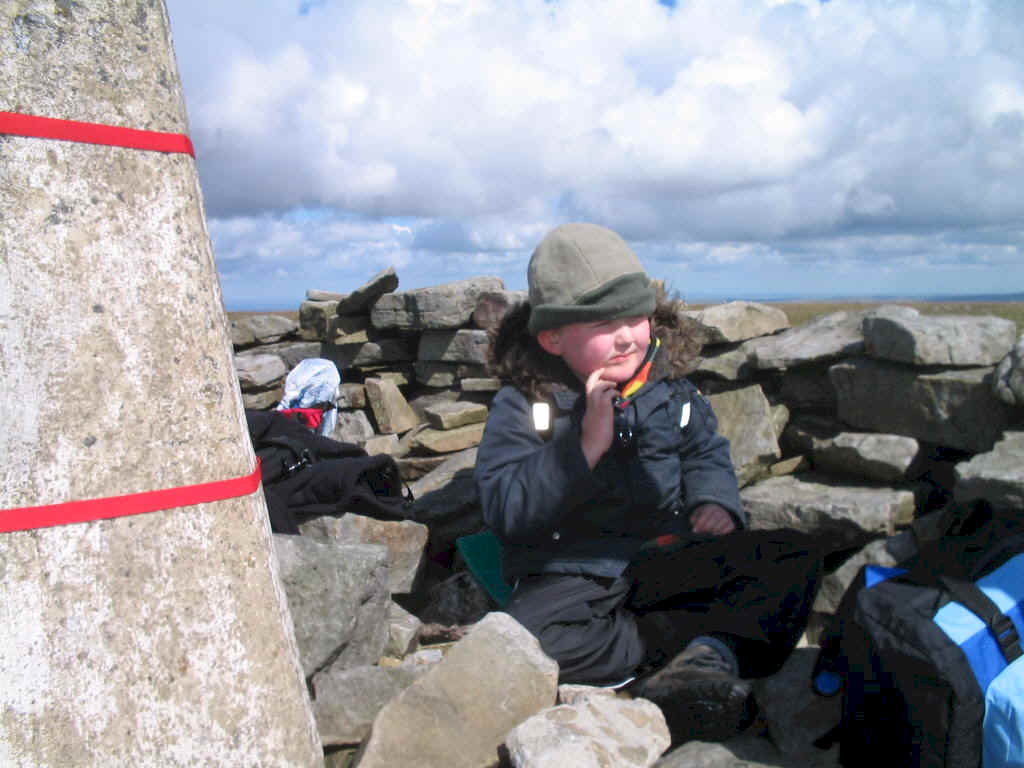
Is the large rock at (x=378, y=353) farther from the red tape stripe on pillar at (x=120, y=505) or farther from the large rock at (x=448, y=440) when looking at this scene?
the red tape stripe on pillar at (x=120, y=505)

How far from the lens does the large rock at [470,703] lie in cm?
240

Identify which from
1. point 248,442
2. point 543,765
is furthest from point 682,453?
point 248,442

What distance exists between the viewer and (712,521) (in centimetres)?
346

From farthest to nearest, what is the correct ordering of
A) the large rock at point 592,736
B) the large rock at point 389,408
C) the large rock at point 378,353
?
the large rock at point 378,353, the large rock at point 389,408, the large rock at point 592,736

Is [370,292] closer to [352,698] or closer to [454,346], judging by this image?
[454,346]

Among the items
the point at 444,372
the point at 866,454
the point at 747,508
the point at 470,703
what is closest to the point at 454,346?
the point at 444,372

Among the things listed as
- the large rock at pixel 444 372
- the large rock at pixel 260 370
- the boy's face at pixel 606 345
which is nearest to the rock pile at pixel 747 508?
the large rock at pixel 444 372

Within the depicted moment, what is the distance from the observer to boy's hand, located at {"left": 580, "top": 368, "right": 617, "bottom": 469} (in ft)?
10.0

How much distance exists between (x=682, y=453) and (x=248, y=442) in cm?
226

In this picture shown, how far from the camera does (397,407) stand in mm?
7277

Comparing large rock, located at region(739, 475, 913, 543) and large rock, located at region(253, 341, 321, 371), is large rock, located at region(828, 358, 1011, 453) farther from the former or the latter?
large rock, located at region(253, 341, 321, 371)

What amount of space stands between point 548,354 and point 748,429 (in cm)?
171

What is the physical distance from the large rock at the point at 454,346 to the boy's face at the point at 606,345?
3.13m

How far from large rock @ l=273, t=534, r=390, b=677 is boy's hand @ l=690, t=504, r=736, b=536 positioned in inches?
59.4
